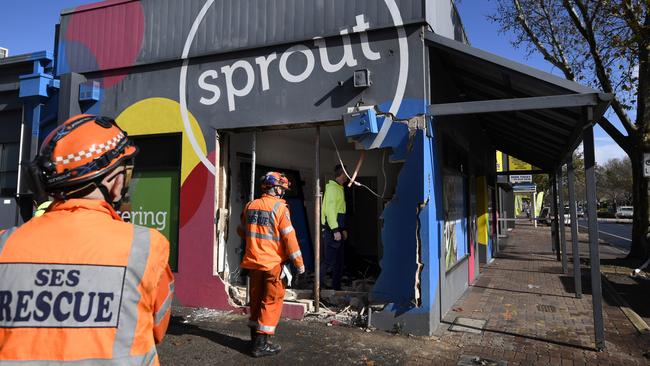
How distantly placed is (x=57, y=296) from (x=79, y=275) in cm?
9

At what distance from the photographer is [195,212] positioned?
261 inches

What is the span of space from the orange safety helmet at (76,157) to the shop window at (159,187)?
537cm

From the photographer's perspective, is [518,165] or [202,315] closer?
[202,315]

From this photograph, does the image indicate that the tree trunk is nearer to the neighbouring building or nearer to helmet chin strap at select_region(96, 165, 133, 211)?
the neighbouring building

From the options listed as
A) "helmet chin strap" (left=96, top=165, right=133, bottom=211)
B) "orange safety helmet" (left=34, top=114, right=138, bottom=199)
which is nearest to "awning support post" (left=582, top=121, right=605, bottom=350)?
"helmet chin strap" (left=96, top=165, right=133, bottom=211)

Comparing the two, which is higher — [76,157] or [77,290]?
[76,157]

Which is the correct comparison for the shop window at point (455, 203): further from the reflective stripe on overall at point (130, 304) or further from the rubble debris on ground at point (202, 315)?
the reflective stripe on overall at point (130, 304)

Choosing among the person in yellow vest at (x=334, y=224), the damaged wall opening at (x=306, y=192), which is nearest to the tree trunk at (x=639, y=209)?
the damaged wall opening at (x=306, y=192)

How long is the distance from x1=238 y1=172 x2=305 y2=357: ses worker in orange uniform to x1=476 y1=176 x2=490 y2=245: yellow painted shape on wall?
24.3 ft

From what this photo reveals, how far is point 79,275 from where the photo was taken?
1.43 m

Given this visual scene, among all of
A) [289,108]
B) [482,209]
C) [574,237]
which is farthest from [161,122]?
[482,209]

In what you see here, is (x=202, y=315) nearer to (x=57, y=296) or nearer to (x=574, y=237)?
(x=57, y=296)

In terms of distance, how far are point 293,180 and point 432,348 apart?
4.64 metres

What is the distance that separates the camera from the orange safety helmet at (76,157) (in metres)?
1.58
